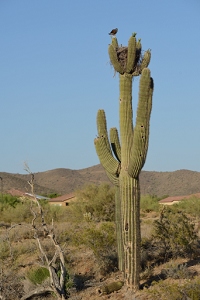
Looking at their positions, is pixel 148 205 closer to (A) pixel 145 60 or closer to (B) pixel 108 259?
(B) pixel 108 259

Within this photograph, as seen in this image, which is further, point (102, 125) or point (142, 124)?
point (102, 125)

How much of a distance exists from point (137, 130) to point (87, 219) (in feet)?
→ 33.3

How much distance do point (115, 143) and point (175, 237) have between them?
350 cm

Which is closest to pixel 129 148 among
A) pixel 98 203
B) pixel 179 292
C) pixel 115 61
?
pixel 115 61

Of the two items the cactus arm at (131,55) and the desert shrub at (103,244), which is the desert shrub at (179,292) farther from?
the cactus arm at (131,55)

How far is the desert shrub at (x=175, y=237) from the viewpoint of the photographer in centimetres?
1460

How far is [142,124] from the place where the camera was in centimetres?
1127

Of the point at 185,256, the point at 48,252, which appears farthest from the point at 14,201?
the point at 185,256

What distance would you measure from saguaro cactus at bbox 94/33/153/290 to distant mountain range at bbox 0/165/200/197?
155 ft

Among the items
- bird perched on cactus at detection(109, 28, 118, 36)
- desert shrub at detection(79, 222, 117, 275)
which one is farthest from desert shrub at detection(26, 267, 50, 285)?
bird perched on cactus at detection(109, 28, 118, 36)

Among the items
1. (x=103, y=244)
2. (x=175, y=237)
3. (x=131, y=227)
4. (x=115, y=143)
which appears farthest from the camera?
(x=175, y=237)

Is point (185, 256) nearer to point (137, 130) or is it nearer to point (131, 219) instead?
point (131, 219)

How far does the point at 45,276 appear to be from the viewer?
497 inches

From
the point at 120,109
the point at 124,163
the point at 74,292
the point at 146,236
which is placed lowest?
the point at 74,292
